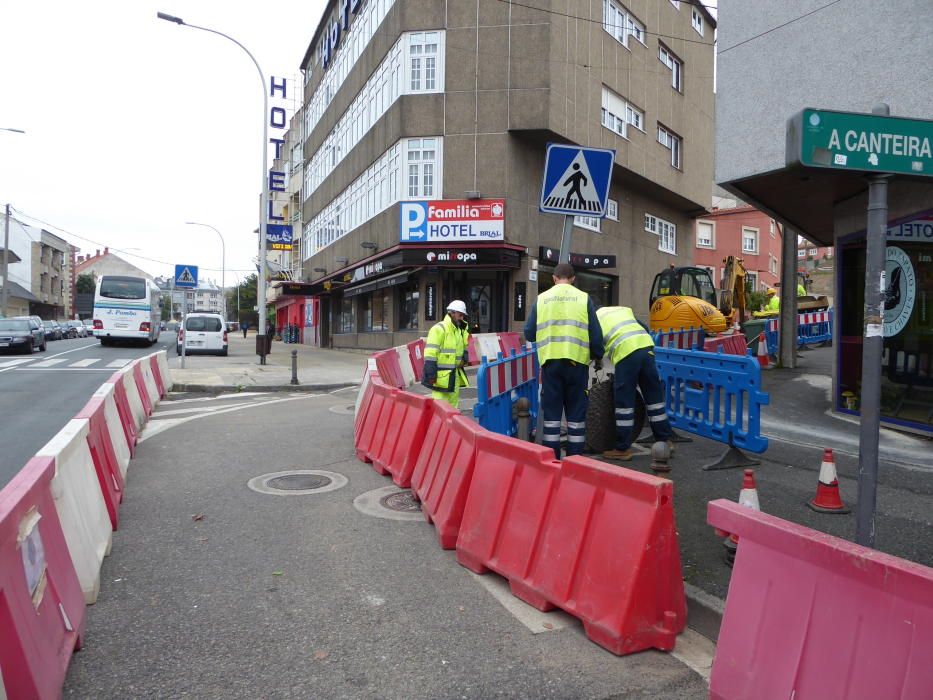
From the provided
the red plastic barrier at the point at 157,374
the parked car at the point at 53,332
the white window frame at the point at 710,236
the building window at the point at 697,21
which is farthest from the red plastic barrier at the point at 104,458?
the parked car at the point at 53,332

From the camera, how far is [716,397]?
6.88 metres

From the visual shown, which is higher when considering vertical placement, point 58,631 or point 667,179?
point 667,179

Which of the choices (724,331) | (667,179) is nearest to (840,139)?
(724,331)

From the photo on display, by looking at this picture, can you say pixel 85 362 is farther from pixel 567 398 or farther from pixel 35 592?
pixel 35 592

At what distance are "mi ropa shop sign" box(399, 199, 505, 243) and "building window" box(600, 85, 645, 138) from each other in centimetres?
628

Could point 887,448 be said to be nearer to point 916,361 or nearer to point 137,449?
point 916,361

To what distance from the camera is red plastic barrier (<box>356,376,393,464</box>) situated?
24.0 feet

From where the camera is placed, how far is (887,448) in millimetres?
7773

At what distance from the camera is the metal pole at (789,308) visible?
16156 mm

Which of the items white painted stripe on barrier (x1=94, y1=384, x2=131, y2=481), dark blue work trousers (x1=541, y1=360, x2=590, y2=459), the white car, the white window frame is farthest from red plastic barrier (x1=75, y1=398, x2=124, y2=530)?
the white window frame

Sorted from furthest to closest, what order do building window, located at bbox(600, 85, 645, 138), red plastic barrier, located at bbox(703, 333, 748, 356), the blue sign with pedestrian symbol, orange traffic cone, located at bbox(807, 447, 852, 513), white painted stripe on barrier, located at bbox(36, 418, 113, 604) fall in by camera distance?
1. building window, located at bbox(600, 85, 645, 138)
2. the blue sign with pedestrian symbol
3. red plastic barrier, located at bbox(703, 333, 748, 356)
4. orange traffic cone, located at bbox(807, 447, 852, 513)
5. white painted stripe on barrier, located at bbox(36, 418, 113, 604)

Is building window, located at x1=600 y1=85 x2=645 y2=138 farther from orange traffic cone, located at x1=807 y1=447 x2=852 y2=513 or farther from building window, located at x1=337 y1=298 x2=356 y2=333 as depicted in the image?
Answer: orange traffic cone, located at x1=807 y1=447 x2=852 y2=513

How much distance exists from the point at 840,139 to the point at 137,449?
8.00 m

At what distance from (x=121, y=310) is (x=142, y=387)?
2229cm
